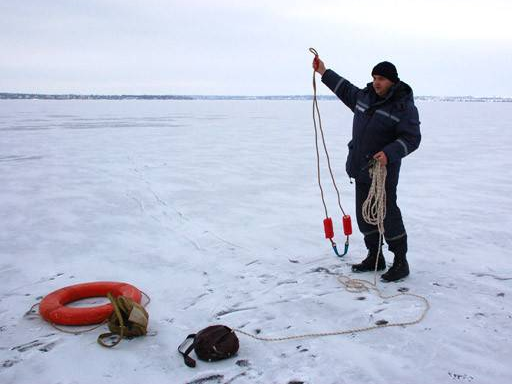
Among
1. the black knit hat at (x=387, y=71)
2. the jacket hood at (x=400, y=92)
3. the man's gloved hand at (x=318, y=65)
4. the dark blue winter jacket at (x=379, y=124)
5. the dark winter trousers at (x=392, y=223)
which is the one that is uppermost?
the man's gloved hand at (x=318, y=65)

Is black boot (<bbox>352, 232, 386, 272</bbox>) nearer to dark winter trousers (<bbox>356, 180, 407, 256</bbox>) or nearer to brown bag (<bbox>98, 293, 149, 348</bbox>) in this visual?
dark winter trousers (<bbox>356, 180, 407, 256</bbox>)

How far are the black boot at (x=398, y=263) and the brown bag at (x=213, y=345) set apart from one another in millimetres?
1531

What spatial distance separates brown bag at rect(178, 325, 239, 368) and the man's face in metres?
2.00

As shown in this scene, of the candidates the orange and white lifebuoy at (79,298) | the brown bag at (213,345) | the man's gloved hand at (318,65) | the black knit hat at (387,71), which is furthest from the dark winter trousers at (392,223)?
the orange and white lifebuoy at (79,298)

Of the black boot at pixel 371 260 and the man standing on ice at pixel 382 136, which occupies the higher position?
the man standing on ice at pixel 382 136

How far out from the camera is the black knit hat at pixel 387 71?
3359 millimetres

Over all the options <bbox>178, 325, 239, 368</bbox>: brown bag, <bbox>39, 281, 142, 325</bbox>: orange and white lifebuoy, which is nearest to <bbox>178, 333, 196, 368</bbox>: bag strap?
<bbox>178, 325, 239, 368</bbox>: brown bag

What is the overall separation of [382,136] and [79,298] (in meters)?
2.50

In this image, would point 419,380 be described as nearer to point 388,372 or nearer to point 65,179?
point 388,372

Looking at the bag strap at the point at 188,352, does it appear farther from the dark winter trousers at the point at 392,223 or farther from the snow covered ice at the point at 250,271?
the dark winter trousers at the point at 392,223

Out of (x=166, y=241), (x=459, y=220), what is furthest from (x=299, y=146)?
(x=166, y=241)

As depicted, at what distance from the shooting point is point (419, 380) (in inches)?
94.0

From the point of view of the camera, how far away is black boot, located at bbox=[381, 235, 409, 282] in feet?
12.0

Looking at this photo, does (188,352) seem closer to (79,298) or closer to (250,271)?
(79,298)
